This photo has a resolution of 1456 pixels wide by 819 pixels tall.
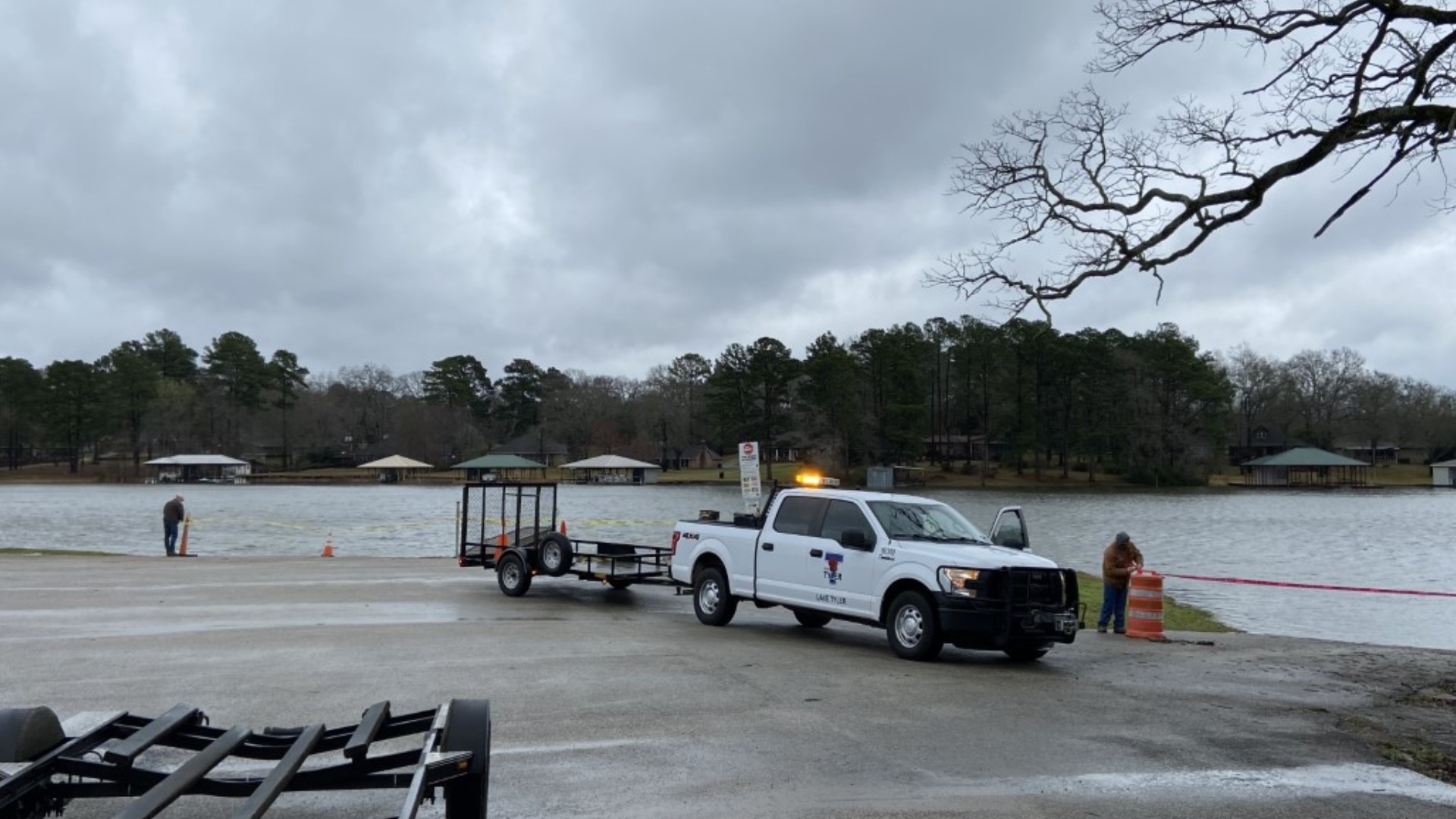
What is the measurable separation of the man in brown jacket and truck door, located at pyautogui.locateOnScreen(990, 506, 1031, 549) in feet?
4.13

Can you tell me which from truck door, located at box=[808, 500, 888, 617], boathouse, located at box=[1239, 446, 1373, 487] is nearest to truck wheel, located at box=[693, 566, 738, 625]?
truck door, located at box=[808, 500, 888, 617]

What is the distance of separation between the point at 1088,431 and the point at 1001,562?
96.7m

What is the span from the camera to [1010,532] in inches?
643

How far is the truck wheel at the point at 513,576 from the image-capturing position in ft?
59.7

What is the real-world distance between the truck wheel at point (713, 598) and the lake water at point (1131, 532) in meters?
11.0

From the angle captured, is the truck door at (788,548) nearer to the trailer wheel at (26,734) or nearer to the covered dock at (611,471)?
the trailer wheel at (26,734)

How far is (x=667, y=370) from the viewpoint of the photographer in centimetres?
15162

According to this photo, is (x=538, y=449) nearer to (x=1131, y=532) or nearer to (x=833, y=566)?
(x=1131, y=532)

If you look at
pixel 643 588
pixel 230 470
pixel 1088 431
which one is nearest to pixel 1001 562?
pixel 643 588

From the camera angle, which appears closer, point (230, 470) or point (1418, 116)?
point (1418, 116)

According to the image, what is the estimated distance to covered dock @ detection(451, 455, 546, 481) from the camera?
107 m

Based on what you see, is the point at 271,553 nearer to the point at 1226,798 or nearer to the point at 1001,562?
the point at 1001,562

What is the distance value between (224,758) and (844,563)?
31.2ft

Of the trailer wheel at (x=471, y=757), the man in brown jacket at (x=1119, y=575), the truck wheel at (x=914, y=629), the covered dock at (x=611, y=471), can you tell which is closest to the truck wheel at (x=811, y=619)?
the truck wheel at (x=914, y=629)
